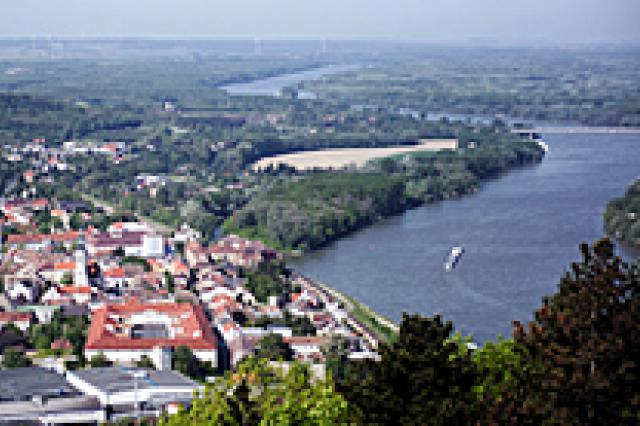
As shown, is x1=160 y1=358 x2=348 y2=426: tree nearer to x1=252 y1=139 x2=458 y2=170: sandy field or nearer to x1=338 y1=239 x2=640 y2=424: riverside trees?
x1=338 y1=239 x2=640 y2=424: riverside trees

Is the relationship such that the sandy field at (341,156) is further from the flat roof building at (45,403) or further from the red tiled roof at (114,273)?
the flat roof building at (45,403)

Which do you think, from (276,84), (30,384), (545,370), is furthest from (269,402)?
(276,84)

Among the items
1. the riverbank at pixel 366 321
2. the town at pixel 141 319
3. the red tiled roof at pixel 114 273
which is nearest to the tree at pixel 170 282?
the town at pixel 141 319

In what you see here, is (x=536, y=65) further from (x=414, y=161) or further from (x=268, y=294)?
(x=268, y=294)

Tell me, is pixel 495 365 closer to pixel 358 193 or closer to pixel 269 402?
pixel 269 402

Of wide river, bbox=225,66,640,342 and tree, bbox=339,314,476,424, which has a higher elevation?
tree, bbox=339,314,476,424

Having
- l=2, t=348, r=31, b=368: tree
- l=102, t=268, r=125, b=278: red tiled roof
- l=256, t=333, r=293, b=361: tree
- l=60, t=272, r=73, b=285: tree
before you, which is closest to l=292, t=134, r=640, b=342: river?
l=256, t=333, r=293, b=361: tree

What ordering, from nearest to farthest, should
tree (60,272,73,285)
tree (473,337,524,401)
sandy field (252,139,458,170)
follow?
tree (473,337,524,401), tree (60,272,73,285), sandy field (252,139,458,170)
